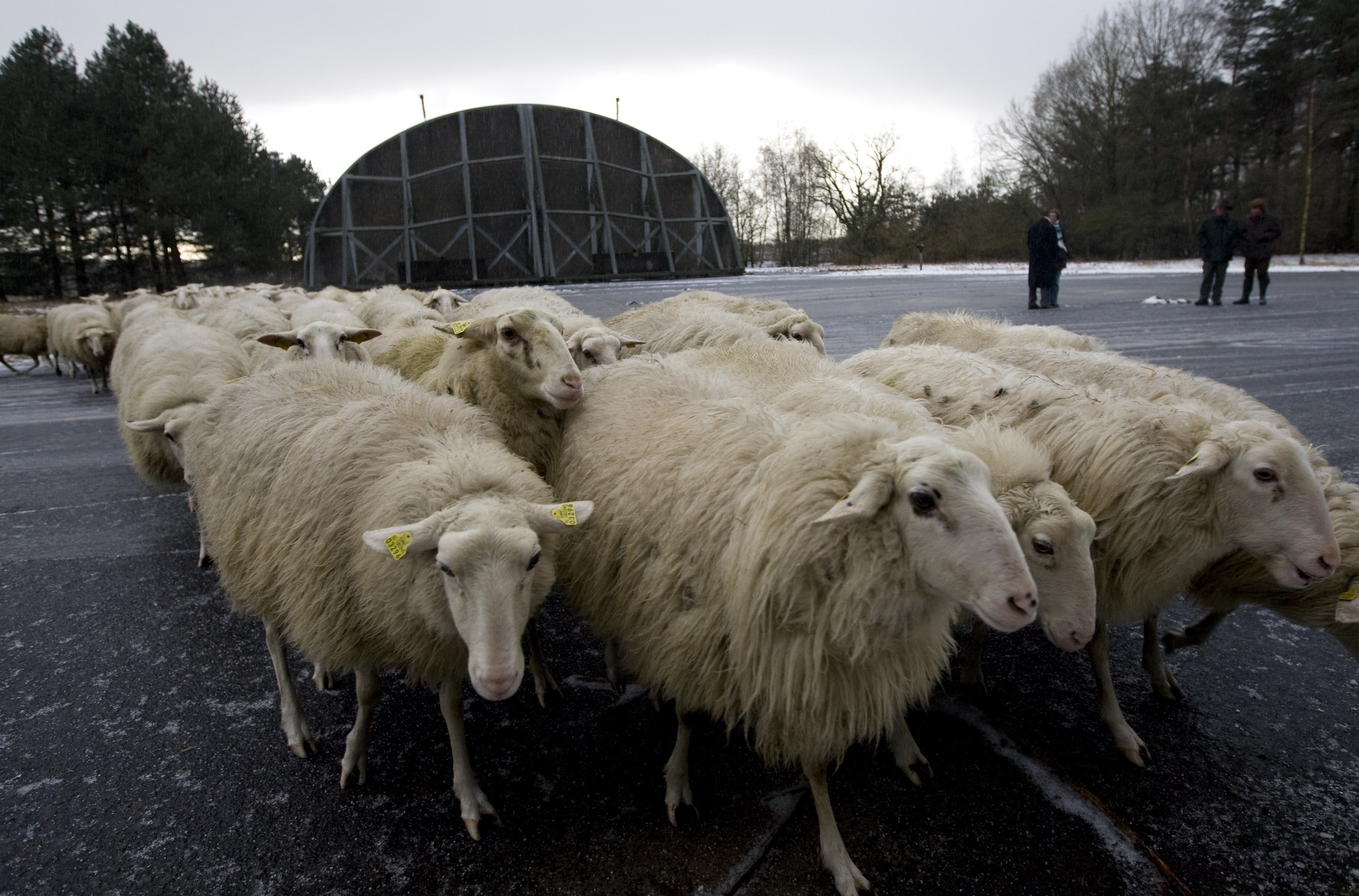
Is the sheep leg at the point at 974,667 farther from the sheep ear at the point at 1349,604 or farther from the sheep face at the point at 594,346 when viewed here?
the sheep face at the point at 594,346

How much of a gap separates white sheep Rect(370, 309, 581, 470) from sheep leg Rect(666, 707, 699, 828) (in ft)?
4.91

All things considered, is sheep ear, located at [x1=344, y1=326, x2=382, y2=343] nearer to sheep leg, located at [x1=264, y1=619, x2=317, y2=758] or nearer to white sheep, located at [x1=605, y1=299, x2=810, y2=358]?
white sheep, located at [x1=605, y1=299, x2=810, y2=358]

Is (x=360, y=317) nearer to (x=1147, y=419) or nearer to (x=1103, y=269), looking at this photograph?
(x=1147, y=419)

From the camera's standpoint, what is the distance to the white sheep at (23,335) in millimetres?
13742

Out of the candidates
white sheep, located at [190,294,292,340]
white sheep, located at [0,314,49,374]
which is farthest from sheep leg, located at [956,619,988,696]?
white sheep, located at [0,314,49,374]

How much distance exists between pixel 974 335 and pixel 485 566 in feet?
12.5

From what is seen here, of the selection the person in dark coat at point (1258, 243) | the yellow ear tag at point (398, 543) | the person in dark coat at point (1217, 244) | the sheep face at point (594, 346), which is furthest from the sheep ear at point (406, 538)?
the person in dark coat at point (1258, 243)

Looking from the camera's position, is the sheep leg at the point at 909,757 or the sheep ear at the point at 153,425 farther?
the sheep ear at the point at 153,425

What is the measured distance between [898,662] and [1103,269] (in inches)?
1105

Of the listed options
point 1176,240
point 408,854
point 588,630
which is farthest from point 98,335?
point 1176,240

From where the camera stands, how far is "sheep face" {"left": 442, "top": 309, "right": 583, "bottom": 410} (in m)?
3.26

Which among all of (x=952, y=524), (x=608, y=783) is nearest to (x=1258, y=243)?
(x=952, y=524)

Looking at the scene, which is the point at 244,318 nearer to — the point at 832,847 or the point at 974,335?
the point at 974,335

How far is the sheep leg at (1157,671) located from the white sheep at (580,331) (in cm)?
264
